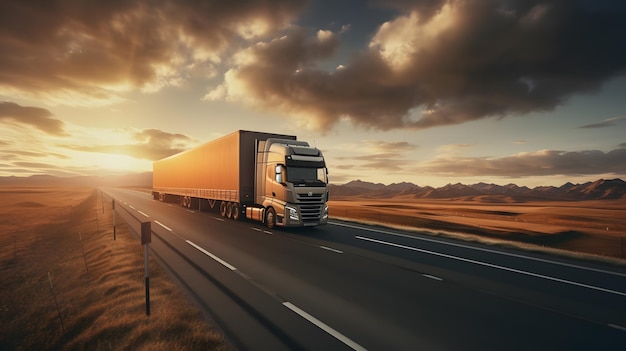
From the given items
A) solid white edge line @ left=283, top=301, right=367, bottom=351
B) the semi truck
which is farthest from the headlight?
solid white edge line @ left=283, top=301, right=367, bottom=351

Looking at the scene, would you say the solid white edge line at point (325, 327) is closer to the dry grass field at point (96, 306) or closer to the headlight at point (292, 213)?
the dry grass field at point (96, 306)

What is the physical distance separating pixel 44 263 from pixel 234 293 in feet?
38.0

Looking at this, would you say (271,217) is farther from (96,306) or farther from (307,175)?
(96,306)

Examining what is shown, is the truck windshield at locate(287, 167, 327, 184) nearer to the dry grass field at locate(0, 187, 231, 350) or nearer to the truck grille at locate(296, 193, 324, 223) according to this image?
the truck grille at locate(296, 193, 324, 223)

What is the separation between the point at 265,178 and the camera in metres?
16.4

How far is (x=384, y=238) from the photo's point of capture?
46.0ft

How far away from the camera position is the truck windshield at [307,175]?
49.4 feet

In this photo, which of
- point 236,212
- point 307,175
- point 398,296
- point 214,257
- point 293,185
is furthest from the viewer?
point 236,212

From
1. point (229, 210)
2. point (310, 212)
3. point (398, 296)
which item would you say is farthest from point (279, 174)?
point (398, 296)

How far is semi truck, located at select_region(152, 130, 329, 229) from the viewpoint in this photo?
14844 mm

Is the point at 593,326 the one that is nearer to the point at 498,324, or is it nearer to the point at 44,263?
the point at 498,324

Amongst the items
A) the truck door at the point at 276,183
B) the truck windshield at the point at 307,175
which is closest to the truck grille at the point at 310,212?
the truck door at the point at 276,183

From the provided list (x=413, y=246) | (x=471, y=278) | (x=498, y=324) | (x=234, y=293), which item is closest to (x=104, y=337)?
(x=234, y=293)

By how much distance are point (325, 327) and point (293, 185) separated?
9833 millimetres
